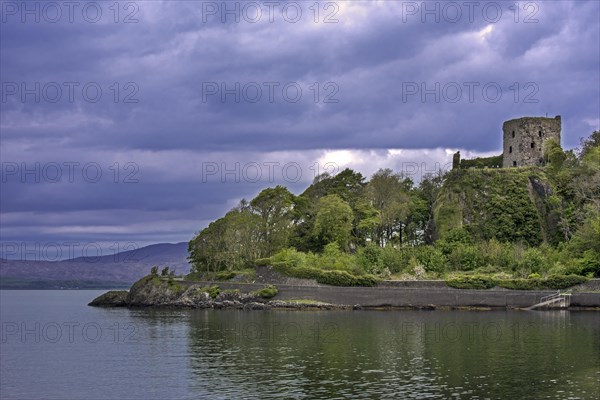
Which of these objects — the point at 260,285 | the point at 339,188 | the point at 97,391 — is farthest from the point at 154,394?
the point at 339,188

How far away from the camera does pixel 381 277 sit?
87.1 m

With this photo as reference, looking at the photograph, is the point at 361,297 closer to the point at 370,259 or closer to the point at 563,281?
the point at 370,259

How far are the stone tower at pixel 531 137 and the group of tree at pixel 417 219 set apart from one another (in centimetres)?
190

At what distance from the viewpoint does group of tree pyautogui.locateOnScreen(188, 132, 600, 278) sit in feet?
318

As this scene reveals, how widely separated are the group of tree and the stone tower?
190cm

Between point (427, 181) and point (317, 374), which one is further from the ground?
point (427, 181)

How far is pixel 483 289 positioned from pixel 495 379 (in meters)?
46.1

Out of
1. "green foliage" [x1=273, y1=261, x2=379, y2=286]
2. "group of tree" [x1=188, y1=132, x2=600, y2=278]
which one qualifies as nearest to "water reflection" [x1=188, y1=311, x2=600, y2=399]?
"green foliage" [x1=273, y1=261, x2=379, y2=286]

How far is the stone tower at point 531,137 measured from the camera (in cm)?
10988

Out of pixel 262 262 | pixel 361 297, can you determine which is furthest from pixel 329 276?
pixel 262 262

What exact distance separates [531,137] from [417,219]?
21.2m

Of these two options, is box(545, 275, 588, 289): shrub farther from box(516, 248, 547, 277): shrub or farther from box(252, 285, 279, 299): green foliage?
box(252, 285, 279, 299): green foliage

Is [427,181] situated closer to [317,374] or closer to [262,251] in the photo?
[262,251]

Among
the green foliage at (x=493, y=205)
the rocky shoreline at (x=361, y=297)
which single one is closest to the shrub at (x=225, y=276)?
the rocky shoreline at (x=361, y=297)
